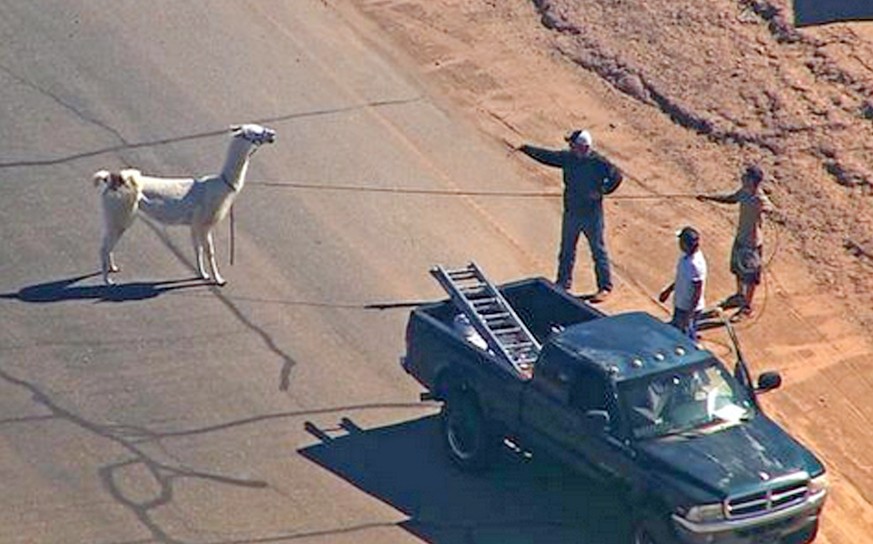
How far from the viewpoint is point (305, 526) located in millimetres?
19953

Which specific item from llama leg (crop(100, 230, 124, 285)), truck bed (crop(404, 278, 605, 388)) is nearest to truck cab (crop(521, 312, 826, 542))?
truck bed (crop(404, 278, 605, 388))

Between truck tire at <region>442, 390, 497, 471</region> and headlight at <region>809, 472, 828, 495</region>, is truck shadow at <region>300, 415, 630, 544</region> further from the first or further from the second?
headlight at <region>809, 472, 828, 495</region>

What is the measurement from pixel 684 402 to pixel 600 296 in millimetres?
4769

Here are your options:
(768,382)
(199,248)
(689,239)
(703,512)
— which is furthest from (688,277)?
(199,248)

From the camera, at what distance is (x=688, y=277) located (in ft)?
74.2

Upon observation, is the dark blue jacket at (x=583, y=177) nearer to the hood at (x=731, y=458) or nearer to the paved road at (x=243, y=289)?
the paved road at (x=243, y=289)

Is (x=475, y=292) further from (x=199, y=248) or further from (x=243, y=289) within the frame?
(x=199, y=248)

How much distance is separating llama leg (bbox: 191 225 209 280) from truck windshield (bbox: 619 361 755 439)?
20.0 ft

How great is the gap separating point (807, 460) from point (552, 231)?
7.18 m

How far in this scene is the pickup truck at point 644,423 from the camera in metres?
19.0

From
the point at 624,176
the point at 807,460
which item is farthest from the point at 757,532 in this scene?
the point at 624,176

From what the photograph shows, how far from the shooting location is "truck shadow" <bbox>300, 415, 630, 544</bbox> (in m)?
20.1

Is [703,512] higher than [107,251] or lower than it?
lower

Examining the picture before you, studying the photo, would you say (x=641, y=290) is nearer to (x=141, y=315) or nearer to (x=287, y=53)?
(x=141, y=315)
